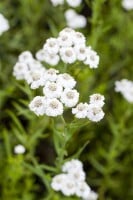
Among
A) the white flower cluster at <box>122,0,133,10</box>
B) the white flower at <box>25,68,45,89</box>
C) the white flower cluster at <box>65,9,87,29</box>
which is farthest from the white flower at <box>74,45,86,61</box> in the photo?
the white flower cluster at <box>122,0,133,10</box>

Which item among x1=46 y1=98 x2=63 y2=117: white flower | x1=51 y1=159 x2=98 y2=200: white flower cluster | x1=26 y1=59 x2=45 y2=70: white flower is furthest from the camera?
x1=26 y1=59 x2=45 y2=70: white flower

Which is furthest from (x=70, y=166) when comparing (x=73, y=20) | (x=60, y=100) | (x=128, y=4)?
(x=128, y=4)

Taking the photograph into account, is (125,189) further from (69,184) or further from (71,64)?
(71,64)

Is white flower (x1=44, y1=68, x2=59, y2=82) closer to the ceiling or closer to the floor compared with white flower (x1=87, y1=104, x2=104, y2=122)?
closer to the ceiling

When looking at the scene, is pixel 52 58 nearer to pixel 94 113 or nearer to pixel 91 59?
pixel 91 59

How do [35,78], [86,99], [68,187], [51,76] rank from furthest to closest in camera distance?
[86,99] → [68,187] → [35,78] → [51,76]

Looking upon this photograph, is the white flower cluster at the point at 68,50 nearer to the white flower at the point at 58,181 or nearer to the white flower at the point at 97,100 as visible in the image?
the white flower at the point at 97,100

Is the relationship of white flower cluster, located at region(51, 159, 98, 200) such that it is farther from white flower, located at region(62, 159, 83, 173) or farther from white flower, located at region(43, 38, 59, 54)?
white flower, located at region(43, 38, 59, 54)
